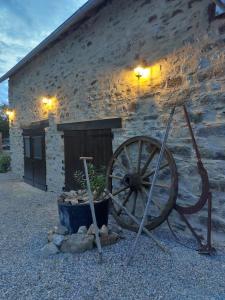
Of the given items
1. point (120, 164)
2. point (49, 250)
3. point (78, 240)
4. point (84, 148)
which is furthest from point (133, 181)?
point (84, 148)

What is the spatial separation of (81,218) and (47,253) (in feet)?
2.25

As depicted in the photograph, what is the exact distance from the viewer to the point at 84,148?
597 centimetres

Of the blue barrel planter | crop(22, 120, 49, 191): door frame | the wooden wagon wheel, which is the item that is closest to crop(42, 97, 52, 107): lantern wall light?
crop(22, 120, 49, 191): door frame

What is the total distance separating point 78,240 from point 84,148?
2711 millimetres

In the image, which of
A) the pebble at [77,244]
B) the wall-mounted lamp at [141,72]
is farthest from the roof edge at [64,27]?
the pebble at [77,244]

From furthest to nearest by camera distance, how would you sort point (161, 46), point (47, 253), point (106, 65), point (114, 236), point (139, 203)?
1. point (106, 65)
2. point (139, 203)
3. point (161, 46)
4. point (114, 236)
5. point (47, 253)

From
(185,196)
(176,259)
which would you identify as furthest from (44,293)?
(185,196)

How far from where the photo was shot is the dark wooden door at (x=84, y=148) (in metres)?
5.32

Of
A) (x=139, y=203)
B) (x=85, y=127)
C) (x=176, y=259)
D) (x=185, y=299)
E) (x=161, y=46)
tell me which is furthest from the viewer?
(x=85, y=127)

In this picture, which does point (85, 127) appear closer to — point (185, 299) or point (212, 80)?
point (212, 80)

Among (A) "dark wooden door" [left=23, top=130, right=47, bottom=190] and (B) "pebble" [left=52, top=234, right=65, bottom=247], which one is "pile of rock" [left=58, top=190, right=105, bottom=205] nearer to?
(B) "pebble" [left=52, top=234, right=65, bottom=247]

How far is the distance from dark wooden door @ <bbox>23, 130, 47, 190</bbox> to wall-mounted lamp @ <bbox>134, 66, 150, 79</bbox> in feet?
13.8

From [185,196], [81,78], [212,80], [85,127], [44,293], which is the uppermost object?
[81,78]

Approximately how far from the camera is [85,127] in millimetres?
5844
